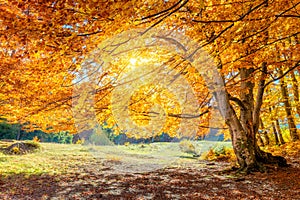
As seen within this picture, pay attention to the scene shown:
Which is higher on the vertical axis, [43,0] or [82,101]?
[43,0]

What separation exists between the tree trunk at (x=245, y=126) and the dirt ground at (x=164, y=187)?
0.44m

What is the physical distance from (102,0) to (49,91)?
13.2ft

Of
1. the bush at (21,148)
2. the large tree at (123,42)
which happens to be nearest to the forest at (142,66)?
the large tree at (123,42)

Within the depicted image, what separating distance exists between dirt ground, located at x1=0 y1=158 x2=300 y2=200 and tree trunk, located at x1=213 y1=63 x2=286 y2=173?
44cm

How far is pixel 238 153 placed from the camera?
276 inches

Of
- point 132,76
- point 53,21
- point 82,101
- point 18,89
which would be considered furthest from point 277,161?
point 18,89

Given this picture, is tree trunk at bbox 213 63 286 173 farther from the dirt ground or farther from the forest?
the dirt ground

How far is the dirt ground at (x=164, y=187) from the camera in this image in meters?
4.72

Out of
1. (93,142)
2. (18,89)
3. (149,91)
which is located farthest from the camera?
(93,142)

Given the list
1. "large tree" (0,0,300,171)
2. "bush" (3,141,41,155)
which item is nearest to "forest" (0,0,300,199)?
"large tree" (0,0,300,171)

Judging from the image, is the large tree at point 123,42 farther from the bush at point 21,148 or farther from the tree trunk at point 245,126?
the bush at point 21,148

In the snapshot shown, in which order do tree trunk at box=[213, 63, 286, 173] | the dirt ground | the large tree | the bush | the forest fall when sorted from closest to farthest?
the large tree → the forest → the dirt ground → tree trunk at box=[213, 63, 286, 173] → the bush

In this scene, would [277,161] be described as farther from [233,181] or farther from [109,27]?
[109,27]

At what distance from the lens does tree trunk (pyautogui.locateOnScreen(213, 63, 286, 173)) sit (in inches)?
267
